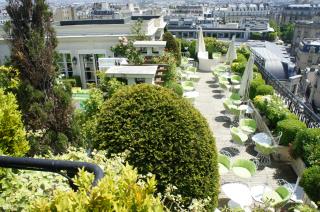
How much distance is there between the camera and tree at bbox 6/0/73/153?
7.63 m

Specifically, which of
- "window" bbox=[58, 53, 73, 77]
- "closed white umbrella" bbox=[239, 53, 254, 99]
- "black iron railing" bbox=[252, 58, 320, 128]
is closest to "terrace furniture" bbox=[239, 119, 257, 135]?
"black iron railing" bbox=[252, 58, 320, 128]

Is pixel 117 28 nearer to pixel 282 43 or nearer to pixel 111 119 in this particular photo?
pixel 111 119

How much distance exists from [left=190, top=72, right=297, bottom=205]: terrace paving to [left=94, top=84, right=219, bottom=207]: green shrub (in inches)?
138

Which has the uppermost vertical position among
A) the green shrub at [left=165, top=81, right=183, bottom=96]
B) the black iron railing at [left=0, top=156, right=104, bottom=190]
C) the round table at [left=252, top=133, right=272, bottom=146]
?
the black iron railing at [left=0, top=156, right=104, bottom=190]

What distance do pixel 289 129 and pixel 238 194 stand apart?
3.54 meters

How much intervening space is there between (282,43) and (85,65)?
94.2 m

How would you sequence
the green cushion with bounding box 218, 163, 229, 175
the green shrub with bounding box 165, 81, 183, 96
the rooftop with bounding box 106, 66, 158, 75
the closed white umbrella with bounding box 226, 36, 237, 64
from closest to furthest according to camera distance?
the green cushion with bounding box 218, 163, 229, 175 < the rooftop with bounding box 106, 66, 158, 75 < the green shrub with bounding box 165, 81, 183, 96 < the closed white umbrella with bounding box 226, 36, 237, 64

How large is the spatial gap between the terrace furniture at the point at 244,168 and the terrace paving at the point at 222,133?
26.8 inches

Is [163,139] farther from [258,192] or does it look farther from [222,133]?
[222,133]

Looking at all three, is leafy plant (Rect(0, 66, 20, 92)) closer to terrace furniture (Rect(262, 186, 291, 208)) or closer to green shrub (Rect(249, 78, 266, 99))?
terrace furniture (Rect(262, 186, 291, 208))

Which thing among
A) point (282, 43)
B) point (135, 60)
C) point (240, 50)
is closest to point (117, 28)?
point (135, 60)

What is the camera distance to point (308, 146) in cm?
841

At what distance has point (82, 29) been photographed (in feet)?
64.5

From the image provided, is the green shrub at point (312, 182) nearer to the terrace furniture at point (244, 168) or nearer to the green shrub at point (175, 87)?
the terrace furniture at point (244, 168)
